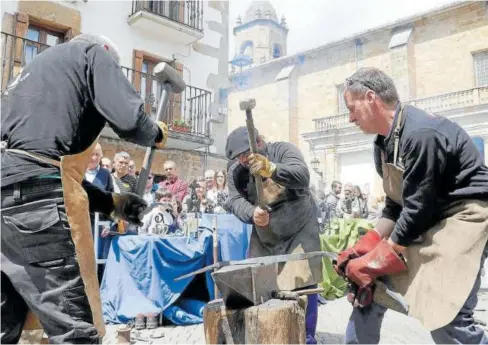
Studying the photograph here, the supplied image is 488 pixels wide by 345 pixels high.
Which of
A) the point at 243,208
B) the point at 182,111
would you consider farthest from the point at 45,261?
the point at 182,111

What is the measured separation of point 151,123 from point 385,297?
153 centimetres

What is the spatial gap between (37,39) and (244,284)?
956 cm

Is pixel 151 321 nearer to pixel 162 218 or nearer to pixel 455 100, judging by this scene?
pixel 162 218

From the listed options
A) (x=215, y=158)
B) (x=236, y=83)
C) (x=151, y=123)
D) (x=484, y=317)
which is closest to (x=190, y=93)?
(x=215, y=158)

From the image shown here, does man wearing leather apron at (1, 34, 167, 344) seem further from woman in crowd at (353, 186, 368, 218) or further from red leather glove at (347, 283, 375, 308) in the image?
woman in crowd at (353, 186, 368, 218)

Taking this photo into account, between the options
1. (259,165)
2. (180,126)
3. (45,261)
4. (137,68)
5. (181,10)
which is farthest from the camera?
(181,10)

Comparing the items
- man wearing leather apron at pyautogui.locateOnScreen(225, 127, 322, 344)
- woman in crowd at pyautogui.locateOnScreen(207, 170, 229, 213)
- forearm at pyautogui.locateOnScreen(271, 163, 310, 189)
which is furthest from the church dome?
forearm at pyautogui.locateOnScreen(271, 163, 310, 189)

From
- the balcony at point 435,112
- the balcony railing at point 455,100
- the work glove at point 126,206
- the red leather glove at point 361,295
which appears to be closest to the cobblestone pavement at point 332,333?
the red leather glove at point 361,295

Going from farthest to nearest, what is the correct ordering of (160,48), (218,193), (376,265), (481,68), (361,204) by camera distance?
(481,68) < (160,48) < (361,204) < (218,193) < (376,265)

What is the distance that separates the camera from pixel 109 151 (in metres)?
10.1

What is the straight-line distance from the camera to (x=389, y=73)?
23.1 m

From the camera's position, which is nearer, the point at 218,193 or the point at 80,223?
the point at 80,223

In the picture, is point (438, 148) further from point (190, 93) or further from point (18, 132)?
point (190, 93)

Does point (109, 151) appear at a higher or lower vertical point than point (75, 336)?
higher
